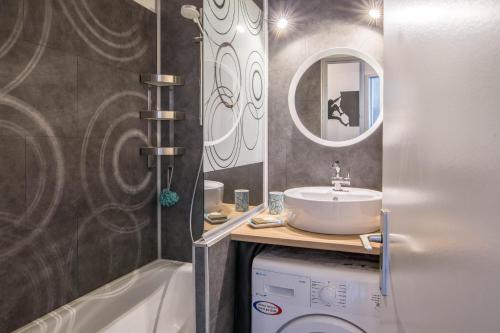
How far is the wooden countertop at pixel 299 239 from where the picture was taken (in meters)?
1.45

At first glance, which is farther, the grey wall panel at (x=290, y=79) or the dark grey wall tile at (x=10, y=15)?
the grey wall panel at (x=290, y=79)

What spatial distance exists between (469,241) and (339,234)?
1.32m

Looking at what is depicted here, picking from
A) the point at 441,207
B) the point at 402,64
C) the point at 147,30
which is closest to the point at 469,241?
the point at 441,207

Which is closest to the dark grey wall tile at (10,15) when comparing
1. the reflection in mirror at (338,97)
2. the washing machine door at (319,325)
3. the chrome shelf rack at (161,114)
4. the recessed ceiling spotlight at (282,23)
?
the chrome shelf rack at (161,114)

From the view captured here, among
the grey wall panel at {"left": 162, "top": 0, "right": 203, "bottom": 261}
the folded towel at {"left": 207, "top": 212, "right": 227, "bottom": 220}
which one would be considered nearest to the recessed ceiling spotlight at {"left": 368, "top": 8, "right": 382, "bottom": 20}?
the grey wall panel at {"left": 162, "top": 0, "right": 203, "bottom": 261}

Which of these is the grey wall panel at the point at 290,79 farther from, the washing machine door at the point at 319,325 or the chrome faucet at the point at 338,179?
the washing machine door at the point at 319,325

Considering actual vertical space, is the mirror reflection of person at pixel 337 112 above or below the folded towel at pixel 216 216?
above

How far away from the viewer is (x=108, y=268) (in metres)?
1.92

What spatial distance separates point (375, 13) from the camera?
6.43ft

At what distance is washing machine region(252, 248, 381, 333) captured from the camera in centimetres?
143

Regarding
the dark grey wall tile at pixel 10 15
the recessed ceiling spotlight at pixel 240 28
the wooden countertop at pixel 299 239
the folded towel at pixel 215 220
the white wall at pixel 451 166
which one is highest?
the recessed ceiling spotlight at pixel 240 28

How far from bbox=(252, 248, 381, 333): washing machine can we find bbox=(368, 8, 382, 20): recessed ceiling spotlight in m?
1.45

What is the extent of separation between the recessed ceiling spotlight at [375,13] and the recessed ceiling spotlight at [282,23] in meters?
0.53

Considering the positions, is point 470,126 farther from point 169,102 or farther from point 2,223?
point 169,102
